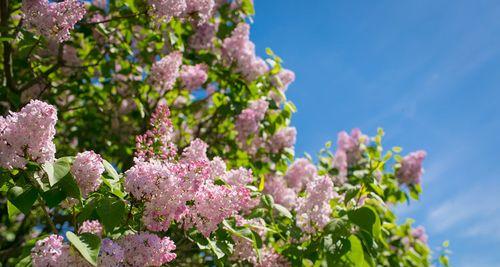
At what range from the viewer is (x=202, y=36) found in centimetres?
643

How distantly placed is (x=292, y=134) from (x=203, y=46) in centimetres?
166

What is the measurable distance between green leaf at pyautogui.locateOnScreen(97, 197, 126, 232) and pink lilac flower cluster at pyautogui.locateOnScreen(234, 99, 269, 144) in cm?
354

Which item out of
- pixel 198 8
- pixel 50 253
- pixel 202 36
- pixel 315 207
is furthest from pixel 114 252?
pixel 202 36

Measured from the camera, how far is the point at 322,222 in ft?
13.3

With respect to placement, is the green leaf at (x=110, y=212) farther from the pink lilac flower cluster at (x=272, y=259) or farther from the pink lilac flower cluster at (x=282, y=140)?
the pink lilac flower cluster at (x=282, y=140)

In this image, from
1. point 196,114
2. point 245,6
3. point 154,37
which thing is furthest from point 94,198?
point 196,114

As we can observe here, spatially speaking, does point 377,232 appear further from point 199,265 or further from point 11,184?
point 11,184

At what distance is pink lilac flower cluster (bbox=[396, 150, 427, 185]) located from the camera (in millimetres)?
8289

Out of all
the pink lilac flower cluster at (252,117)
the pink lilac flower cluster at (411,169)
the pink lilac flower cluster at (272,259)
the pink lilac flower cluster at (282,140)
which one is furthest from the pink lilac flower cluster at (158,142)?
the pink lilac flower cluster at (411,169)

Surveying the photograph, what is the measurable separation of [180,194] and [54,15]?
1.87 m

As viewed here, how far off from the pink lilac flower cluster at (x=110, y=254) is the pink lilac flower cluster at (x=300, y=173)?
462cm

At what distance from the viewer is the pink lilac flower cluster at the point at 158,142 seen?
3156 millimetres

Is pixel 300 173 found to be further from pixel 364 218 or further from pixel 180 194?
pixel 180 194

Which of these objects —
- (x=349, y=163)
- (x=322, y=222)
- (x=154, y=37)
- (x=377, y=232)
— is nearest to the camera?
(x=377, y=232)
